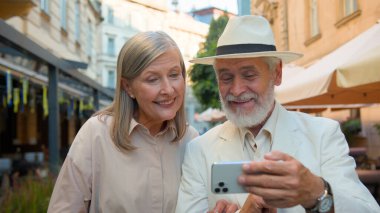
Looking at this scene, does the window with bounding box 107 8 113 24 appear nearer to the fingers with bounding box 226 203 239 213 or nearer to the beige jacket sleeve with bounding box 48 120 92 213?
the beige jacket sleeve with bounding box 48 120 92 213

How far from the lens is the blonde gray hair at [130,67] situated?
2.33 meters

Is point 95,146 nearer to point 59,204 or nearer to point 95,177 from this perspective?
point 95,177

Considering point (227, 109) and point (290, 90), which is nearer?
point (227, 109)

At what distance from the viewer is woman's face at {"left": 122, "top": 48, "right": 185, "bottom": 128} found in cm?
233

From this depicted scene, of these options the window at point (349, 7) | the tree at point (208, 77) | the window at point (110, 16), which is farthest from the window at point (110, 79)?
A: the window at point (349, 7)

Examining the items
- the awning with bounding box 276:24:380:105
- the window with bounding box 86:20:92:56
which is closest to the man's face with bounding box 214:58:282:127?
the awning with bounding box 276:24:380:105

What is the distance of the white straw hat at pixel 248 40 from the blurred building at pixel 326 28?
18.7 ft

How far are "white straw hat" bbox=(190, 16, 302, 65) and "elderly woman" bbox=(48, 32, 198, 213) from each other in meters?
0.28

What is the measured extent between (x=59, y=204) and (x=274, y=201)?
1.26 meters

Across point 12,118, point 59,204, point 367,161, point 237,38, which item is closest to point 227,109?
point 237,38

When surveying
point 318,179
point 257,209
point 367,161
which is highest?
point 318,179

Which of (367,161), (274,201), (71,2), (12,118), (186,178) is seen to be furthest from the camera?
(71,2)

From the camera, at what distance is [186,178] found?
2.23 metres

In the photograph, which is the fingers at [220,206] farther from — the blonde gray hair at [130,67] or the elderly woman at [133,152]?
the blonde gray hair at [130,67]
